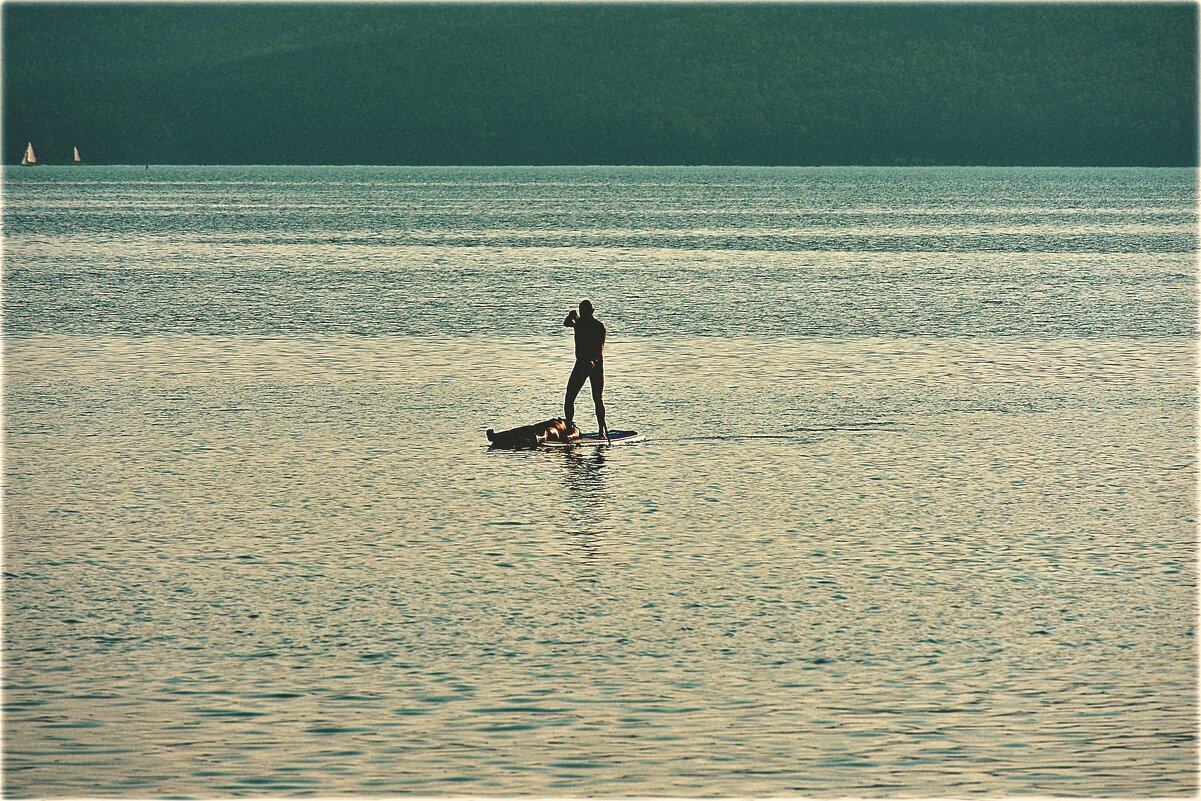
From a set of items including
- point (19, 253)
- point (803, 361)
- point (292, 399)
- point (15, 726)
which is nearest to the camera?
point (15, 726)

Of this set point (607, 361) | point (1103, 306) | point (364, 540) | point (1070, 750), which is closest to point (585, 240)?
point (1103, 306)

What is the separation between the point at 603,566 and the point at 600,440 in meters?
8.78

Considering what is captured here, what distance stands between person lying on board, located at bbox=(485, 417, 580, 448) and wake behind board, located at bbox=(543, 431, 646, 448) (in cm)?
7

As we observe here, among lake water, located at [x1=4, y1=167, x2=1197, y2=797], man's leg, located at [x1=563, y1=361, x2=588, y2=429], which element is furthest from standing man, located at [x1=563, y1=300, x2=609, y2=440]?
lake water, located at [x1=4, y1=167, x2=1197, y2=797]

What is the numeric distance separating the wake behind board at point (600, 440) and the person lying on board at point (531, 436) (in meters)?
0.07

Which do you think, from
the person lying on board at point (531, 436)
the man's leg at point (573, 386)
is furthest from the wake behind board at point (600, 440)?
the man's leg at point (573, 386)

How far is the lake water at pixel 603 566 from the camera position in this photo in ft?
45.9

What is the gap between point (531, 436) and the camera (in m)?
28.0

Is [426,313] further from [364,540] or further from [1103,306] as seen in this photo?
[364,540]

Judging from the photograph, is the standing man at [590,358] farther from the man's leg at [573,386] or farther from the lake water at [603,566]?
→ the lake water at [603,566]

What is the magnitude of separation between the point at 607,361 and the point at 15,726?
28057mm

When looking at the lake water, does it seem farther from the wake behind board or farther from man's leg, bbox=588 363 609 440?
man's leg, bbox=588 363 609 440

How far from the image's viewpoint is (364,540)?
2108cm

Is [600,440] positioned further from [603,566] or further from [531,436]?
[603,566]
